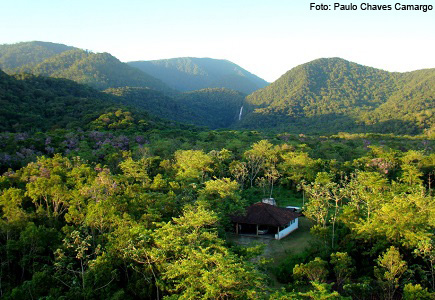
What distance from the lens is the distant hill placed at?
92.7 m

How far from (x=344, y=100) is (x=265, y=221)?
81.6 metres

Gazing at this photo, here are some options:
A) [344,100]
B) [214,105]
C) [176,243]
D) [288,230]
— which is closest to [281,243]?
[288,230]

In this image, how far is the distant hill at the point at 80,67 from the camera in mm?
92694

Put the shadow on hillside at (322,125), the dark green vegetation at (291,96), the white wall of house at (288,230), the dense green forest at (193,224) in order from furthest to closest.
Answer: the dark green vegetation at (291,96), the shadow on hillside at (322,125), the white wall of house at (288,230), the dense green forest at (193,224)

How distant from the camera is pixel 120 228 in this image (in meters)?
13.1

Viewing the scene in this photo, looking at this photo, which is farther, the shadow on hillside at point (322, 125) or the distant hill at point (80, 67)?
the distant hill at point (80, 67)

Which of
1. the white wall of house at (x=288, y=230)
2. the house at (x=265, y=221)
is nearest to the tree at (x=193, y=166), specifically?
the house at (x=265, y=221)

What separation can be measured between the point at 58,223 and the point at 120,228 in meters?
3.92

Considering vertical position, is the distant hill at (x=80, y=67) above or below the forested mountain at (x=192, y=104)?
above

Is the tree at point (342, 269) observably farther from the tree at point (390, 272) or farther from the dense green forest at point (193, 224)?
the tree at point (390, 272)

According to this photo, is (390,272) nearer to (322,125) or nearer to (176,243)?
(176,243)

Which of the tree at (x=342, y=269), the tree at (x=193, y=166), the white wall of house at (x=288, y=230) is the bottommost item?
the white wall of house at (x=288, y=230)

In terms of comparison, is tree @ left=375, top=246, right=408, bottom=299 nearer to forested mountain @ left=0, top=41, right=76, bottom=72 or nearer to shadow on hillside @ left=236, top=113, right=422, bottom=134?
shadow on hillside @ left=236, top=113, right=422, bottom=134

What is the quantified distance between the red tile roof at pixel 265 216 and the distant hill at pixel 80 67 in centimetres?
7848
